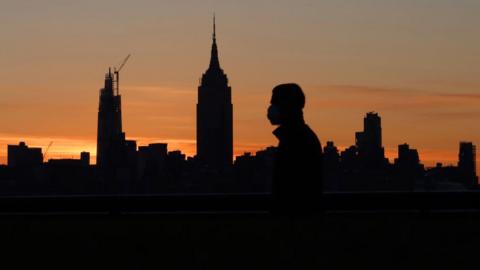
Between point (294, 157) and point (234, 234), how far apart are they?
147 cm

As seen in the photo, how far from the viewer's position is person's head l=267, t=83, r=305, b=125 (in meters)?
11.5

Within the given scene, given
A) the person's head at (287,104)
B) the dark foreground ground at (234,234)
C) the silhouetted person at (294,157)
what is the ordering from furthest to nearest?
the person's head at (287,104) < the silhouetted person at (294,157) < the dark foreground ground at (234,234)

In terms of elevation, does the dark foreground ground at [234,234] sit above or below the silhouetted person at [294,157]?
below

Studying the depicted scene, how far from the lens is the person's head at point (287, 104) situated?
11531 mm

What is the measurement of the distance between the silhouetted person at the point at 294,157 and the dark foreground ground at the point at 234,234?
9.5 inches

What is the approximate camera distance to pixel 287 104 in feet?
37.8

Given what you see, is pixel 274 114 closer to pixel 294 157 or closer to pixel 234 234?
pixel 294 157

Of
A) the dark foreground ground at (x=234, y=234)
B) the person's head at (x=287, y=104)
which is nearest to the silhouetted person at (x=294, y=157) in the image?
the person's head at (x=287, y=104)

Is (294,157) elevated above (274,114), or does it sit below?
below

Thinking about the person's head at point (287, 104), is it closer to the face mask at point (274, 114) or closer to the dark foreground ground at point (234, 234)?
the face mask at point (274, 114)

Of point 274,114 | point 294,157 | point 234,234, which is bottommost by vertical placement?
point 234,234

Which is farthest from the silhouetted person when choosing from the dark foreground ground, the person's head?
the dark foreground ground

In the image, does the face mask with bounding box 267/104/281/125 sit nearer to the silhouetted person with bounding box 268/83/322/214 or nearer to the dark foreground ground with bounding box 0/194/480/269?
the silhouetted person with bounding box 268/83/322/214

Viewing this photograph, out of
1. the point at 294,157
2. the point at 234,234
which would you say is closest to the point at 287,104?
the point at 294,157
